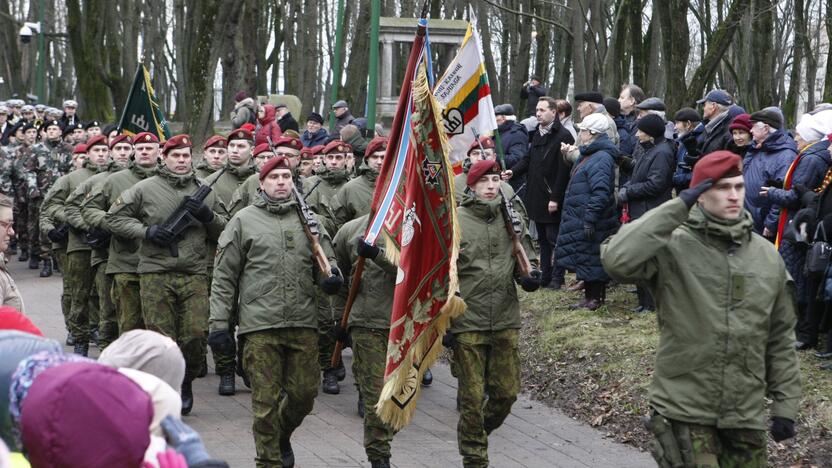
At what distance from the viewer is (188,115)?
25250 mm

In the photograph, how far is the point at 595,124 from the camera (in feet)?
41.2

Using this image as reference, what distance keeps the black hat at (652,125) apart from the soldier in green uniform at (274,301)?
4704 mm

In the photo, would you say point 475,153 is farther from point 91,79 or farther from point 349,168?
point 91,79

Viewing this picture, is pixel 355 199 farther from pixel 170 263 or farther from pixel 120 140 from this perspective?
pixel 120 140

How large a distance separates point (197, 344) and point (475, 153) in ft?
9.16

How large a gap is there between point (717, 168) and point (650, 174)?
19.6 ft

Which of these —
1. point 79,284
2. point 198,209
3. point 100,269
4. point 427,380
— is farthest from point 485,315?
point 79,284

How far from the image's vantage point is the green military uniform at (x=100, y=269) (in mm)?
11617

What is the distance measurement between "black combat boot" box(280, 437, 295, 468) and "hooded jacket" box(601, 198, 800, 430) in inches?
120

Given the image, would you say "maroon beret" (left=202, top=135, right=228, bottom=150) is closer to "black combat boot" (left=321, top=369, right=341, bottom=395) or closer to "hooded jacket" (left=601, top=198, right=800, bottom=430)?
"black combat boot" (left=321, top=369, right=341, bottom=395)

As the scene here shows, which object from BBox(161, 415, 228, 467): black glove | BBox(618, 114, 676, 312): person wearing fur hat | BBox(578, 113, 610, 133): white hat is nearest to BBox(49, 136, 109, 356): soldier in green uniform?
BBox(578, 113, 610, 133): white hat

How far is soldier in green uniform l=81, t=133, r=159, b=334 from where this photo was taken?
10.7 meters

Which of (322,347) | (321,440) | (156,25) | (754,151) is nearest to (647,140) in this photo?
(754,151)

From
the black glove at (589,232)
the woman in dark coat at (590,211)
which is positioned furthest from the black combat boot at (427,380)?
the black glove at (589,232)
